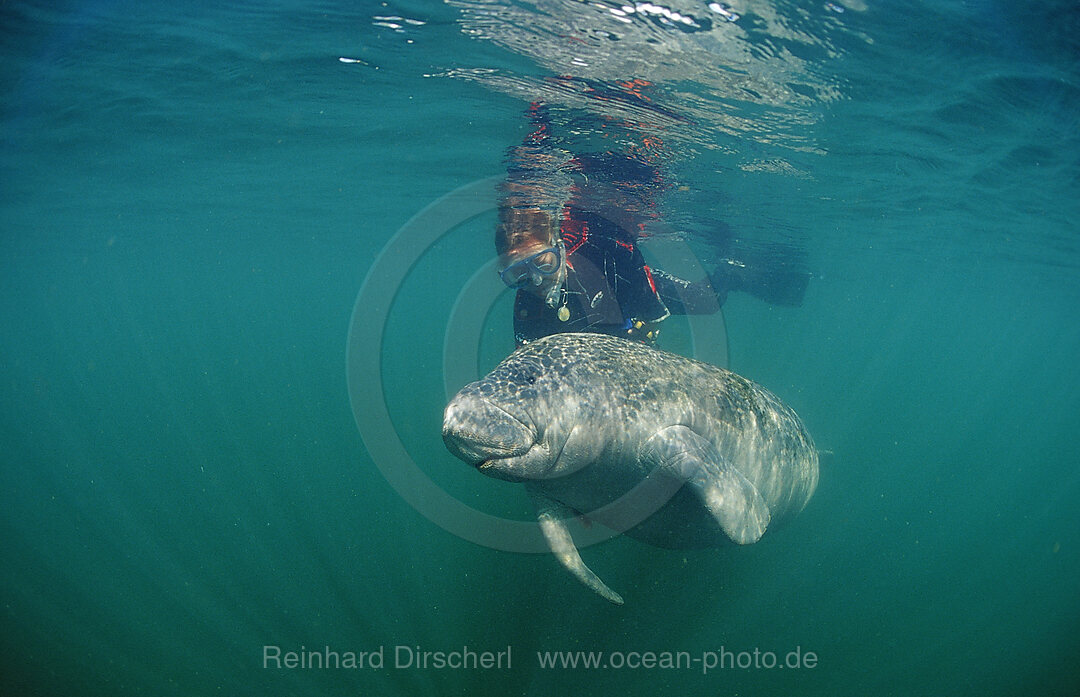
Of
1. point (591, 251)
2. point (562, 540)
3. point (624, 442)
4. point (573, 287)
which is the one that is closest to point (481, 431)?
point (624, 442)

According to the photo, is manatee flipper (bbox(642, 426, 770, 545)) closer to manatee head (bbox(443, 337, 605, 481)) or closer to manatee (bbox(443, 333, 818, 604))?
manatee (bbox(443, 333, 818, 604))

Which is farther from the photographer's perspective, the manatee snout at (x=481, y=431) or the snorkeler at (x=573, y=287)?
the snorkeler at (x=573, y=287)

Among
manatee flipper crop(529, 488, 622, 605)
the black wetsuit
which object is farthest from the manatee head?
the black wetsuit

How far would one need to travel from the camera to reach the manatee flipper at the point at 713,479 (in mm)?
4574

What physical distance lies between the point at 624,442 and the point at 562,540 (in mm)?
1304

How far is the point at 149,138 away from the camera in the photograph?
14516 mm

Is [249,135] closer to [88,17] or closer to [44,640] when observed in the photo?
[88,17]

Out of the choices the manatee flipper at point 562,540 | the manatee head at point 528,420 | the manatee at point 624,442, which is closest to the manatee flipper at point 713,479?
the manatee at point 624,442

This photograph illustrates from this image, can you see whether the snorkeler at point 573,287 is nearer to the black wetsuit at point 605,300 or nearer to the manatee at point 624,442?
the black wetsuit at point 605,300

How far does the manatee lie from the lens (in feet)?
14.3

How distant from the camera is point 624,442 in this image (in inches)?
193

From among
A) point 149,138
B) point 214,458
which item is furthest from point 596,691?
point 149,138

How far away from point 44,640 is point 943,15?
15.1 metres

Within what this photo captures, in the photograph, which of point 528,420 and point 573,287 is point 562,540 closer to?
point 528,420
